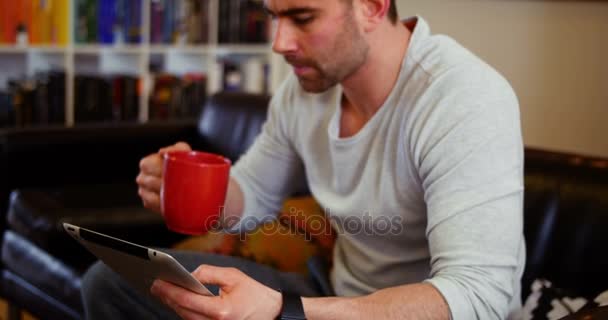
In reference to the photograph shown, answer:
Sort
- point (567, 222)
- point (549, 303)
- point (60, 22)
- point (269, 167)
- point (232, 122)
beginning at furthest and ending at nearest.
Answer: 1. point (60, 22)
2. point (232, 122)
3. point (269, 167)
4. point (567, 222)
5. point (549, 303)

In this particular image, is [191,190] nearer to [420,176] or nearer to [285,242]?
[420,176]

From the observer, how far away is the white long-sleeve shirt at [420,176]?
94cm

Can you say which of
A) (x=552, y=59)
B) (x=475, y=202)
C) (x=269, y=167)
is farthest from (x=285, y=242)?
(x=552, y=59)

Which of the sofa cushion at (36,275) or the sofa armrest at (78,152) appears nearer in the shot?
the sofa cushion at (36,275)

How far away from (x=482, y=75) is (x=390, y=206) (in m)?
0.26

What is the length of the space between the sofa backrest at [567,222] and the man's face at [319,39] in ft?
1.47

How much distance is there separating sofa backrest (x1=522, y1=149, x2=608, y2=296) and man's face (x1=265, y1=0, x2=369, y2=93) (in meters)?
0.45

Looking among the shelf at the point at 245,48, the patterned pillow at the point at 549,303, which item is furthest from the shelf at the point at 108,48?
the patterned pillow at the point at 549,303

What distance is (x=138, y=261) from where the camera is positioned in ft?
2.68

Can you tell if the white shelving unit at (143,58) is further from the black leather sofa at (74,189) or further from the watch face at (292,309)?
the watch face at (292,309)

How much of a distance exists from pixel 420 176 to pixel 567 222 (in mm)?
403

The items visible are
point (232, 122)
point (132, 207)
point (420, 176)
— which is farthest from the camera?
point (232, 122)

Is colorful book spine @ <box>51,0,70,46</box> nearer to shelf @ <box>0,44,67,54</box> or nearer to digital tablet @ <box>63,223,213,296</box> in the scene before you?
shelf @ <box>0,44,67,54</box>

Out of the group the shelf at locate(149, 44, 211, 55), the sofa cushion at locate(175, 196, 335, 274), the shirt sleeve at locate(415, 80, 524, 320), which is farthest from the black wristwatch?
the shelf at locate(149, 44, 211, 55)
